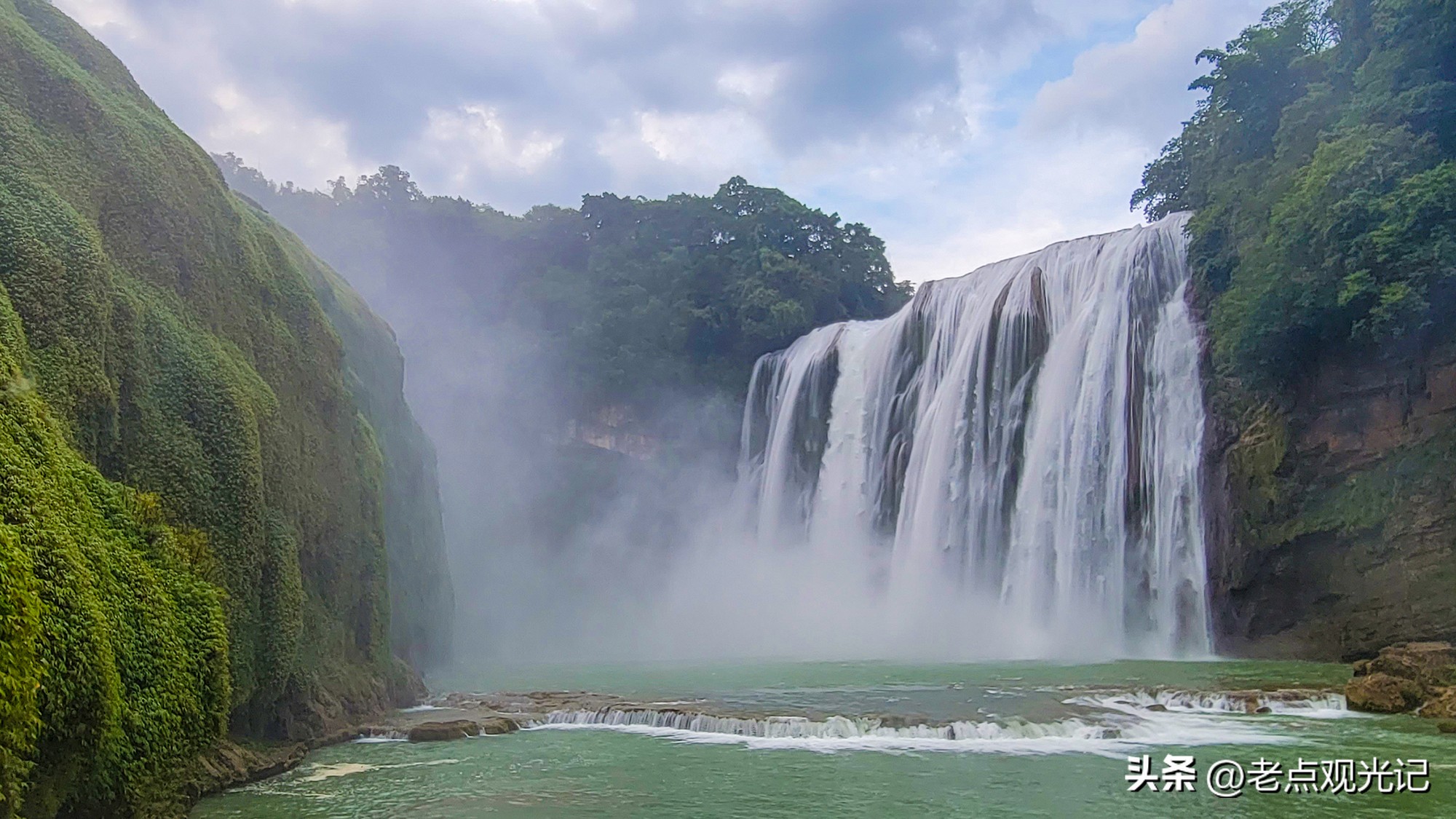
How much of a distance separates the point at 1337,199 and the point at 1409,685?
31.6 ft

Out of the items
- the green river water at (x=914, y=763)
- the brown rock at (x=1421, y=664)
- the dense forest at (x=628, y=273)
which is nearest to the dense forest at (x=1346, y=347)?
the brown rock at (x=1421, y=664)

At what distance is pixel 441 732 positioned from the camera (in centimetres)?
1354

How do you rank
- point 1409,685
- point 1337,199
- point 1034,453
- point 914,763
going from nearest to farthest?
point 914,763 < point 1409,685 < point 1337,199 < point 1034,453

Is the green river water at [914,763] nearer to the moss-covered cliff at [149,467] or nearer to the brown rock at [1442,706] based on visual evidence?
the brown rock at [1442,706]

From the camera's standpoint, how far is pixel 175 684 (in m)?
8.50

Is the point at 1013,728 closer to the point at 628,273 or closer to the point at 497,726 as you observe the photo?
the point at 497,726

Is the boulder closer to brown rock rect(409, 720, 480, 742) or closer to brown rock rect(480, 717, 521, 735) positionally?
brown rock rect(480, 717, 521, 735)

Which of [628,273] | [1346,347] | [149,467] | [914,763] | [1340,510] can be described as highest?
[628,273]

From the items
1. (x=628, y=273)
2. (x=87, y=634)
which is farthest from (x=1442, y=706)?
(x=628, y=273)

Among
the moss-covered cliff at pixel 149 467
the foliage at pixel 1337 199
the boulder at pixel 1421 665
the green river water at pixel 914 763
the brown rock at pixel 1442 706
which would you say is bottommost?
the green river water at pixel 914 763

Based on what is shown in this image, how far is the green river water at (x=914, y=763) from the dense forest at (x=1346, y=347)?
4.00 m

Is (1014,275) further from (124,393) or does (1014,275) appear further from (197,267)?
(124,393)

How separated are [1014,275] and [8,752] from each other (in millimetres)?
27711

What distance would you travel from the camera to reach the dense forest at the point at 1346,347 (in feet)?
60.9
